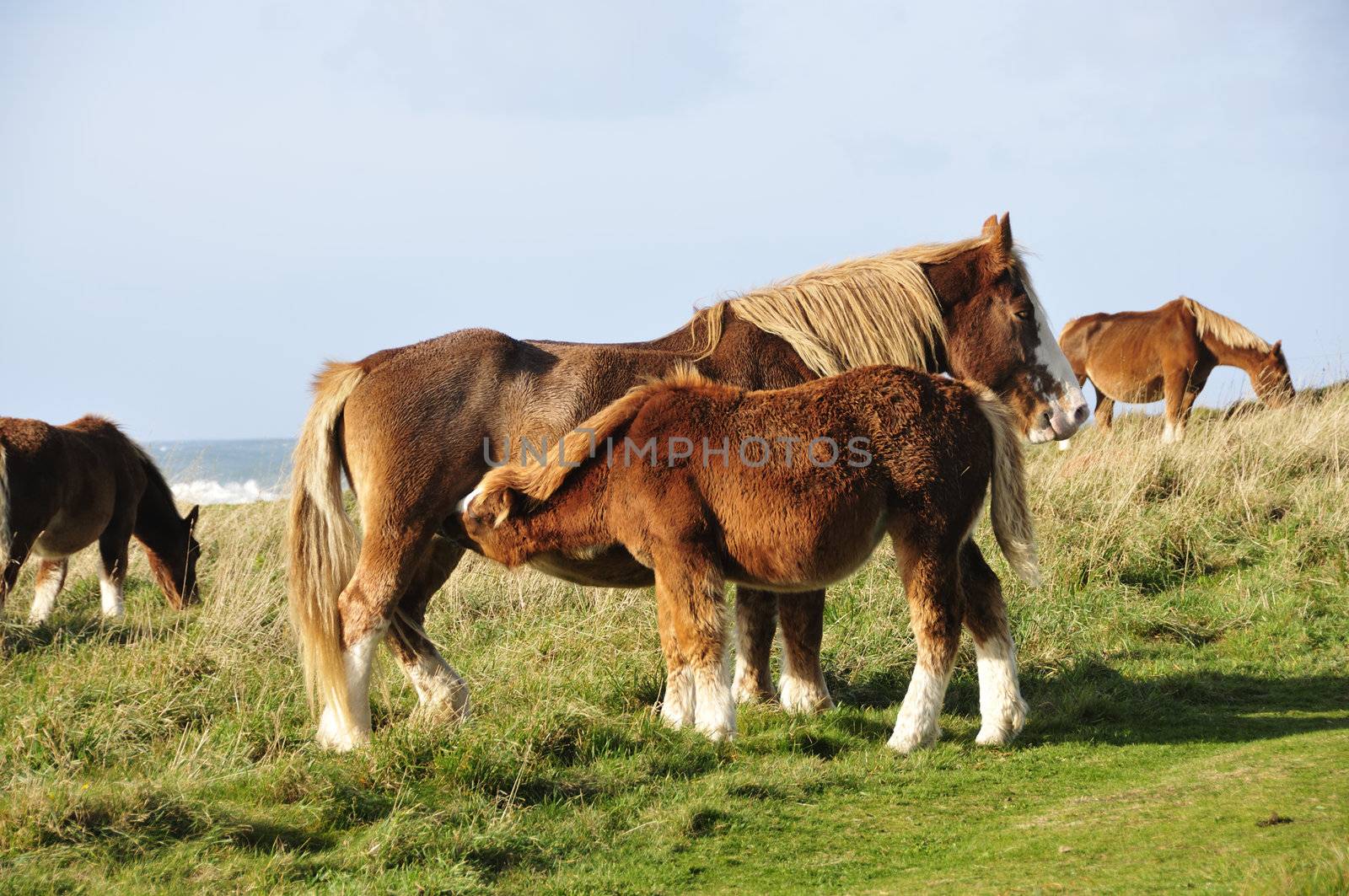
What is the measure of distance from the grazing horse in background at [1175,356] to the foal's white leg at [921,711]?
1276 cm

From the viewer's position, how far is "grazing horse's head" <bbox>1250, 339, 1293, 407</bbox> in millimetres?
16859

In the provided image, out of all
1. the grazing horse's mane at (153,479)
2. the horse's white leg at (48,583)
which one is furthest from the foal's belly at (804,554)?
the grazing horse's mane at (153,479)

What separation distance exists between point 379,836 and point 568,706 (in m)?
1.56

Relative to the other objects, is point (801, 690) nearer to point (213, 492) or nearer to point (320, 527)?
point (320, 527)

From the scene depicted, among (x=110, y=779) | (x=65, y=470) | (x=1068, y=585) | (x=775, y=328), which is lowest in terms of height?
(x=110, y=779)

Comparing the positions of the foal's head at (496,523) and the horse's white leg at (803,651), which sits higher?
the foal's head at (496,523)

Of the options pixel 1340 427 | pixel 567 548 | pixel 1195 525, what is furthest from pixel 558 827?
pixel 1340 427

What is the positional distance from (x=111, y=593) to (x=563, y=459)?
24.9 feet

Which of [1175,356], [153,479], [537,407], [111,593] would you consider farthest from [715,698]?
[1175,356]

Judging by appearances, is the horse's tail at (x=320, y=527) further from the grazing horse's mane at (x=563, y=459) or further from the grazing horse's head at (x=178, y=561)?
the grazing horse's head at (x=178, y=561)

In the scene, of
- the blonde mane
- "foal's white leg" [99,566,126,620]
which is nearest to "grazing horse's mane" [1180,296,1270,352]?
the blonde mane

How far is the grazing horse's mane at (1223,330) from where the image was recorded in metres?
17.9

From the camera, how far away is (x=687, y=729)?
561cm

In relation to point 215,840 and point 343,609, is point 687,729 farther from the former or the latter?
point 215,840
